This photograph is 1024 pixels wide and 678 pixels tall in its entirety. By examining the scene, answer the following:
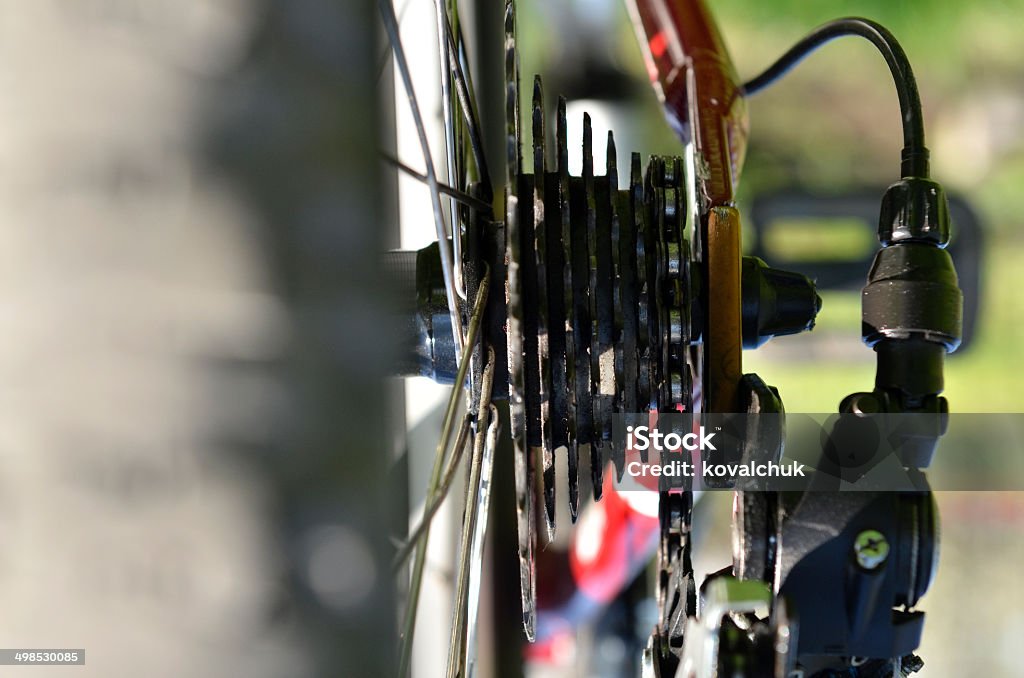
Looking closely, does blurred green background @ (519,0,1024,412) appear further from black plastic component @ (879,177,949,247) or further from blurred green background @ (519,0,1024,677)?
black plastic component @ (879,177,949,247)

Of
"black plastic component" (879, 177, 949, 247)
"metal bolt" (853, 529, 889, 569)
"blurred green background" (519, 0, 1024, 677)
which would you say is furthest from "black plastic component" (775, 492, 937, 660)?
"blurred green background" (519, 0, 1024, 677)

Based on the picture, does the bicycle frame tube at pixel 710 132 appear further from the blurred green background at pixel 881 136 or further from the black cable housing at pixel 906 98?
the blurred green background at pixel 881 136

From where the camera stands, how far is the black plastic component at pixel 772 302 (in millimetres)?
386

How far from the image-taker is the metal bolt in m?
0.33

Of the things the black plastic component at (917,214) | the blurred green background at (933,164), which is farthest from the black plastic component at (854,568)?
the blurred green background at (933,164)

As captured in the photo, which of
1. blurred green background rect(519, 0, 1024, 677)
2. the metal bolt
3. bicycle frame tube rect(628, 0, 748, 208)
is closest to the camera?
the metal bolt

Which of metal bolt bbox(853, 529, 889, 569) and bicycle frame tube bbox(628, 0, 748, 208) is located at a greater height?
bicycle frame tube bbox(628, 0, 748, 208)

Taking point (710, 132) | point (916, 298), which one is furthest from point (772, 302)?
point (710, 132)

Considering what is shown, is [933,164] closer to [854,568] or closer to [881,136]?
[881,136]

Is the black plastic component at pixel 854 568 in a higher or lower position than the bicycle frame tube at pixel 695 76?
lower

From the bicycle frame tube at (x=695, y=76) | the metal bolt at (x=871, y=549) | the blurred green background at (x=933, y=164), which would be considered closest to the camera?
the metal bolt at (x=871, y=549)

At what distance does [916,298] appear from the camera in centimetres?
36

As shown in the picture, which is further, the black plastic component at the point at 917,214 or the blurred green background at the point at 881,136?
the blurred green background at the point at 881,136

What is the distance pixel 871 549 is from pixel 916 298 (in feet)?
0.44
